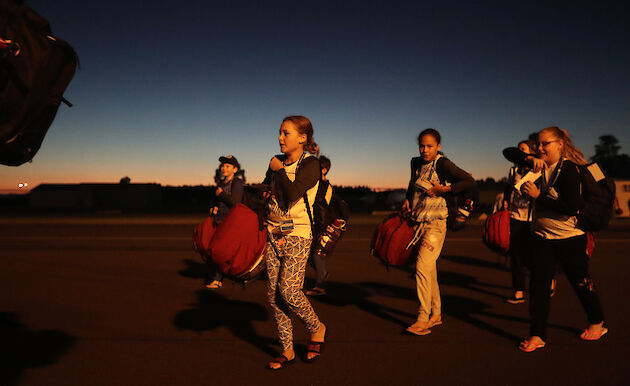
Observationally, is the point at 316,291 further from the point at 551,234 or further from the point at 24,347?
the point at 24,347

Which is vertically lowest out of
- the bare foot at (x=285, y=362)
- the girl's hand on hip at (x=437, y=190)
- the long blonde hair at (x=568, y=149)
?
the bare foot at (x=285, y=362)

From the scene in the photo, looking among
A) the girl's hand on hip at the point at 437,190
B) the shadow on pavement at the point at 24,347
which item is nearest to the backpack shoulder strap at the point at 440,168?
the girl's hand on hip at the point at 437,190

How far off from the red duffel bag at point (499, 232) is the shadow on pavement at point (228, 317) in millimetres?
3256

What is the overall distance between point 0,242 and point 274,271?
12873 mm

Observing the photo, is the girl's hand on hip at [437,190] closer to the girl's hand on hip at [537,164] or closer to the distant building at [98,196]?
the girl's hand on hip at [537,164]

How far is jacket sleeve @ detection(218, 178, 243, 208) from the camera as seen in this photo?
615cm

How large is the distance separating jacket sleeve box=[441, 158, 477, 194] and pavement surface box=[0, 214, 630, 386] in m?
1.48

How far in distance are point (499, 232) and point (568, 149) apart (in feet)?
7.67

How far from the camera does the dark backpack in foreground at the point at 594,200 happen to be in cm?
412

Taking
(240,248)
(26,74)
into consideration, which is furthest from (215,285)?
(26,74)

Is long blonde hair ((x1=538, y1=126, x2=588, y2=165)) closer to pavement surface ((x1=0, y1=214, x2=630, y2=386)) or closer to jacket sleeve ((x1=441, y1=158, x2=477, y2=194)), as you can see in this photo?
jacket sleeve ((x1=441, y1=158, x2=477, y2=194))

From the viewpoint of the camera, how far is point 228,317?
5.40 m

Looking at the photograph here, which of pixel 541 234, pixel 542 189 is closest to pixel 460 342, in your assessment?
pixel 541 234

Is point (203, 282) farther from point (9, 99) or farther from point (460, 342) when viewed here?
point (9, 99)
